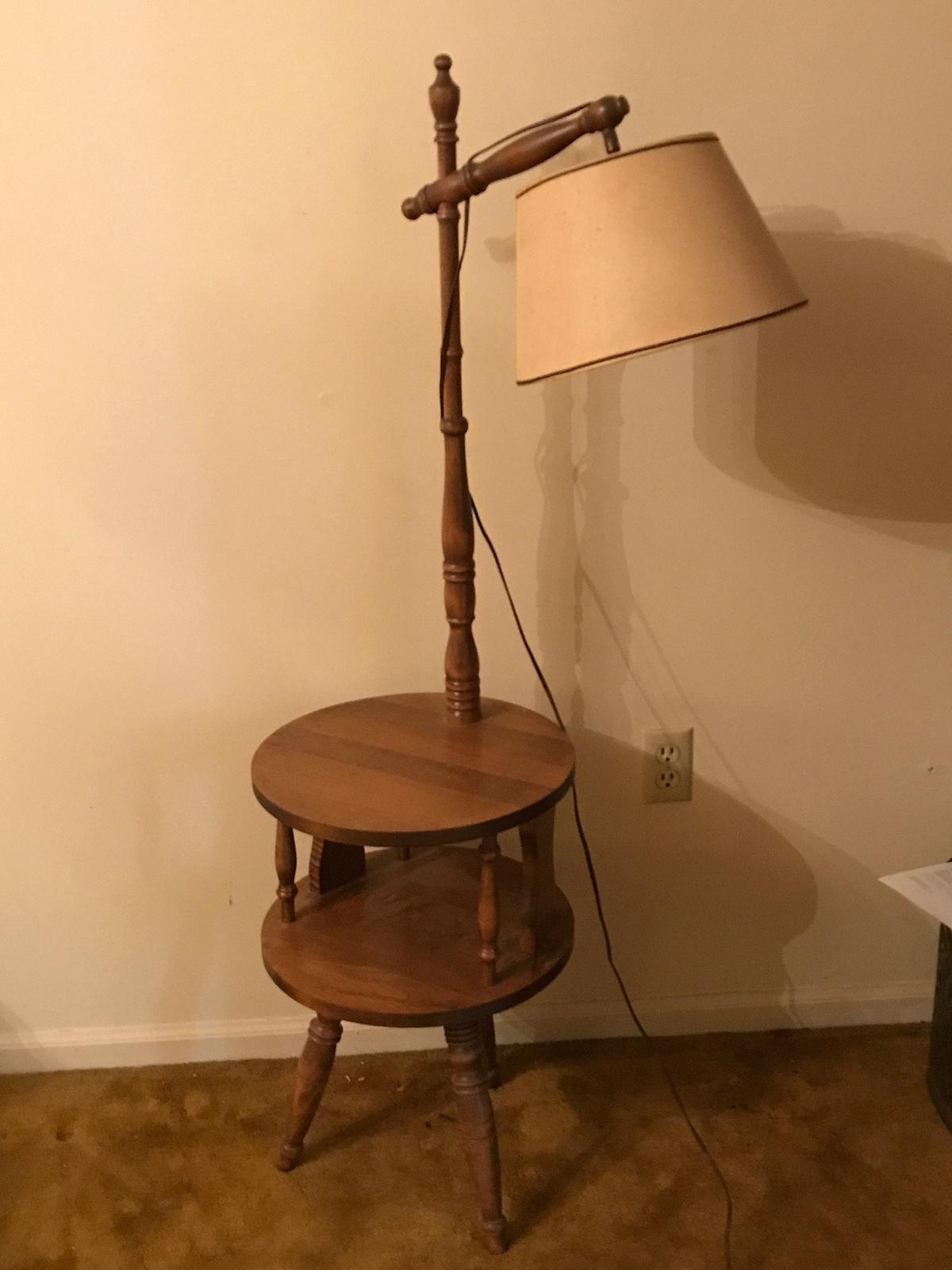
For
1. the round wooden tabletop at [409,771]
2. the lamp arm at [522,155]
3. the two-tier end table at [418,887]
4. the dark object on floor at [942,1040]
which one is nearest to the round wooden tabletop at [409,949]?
the two-tier end table at [418,887]

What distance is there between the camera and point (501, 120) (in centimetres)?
120

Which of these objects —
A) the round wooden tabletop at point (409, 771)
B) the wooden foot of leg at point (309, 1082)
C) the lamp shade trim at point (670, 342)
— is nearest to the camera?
the lamp shade trim at point (670, 342)

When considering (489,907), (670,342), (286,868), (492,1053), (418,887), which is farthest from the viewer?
(492,1053)

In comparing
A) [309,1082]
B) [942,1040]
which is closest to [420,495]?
[309,1082]

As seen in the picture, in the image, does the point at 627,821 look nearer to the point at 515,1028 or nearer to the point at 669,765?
the point at 669,765

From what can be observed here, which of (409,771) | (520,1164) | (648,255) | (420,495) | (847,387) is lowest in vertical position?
(520,1164)

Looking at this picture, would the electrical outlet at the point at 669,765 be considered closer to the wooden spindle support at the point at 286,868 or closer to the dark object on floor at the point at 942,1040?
the dark object on floor at the point at 942,1040

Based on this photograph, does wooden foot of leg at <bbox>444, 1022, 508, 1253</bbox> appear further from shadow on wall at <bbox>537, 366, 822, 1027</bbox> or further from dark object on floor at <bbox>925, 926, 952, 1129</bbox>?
dark object on floor at <bbox>925, 926, 952, 1129</bbox>

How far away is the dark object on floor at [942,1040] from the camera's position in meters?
1.36

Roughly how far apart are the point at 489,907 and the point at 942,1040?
2.43ft

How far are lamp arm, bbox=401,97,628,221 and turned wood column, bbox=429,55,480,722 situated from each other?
0.02 metres

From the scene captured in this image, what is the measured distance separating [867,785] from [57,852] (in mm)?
1149

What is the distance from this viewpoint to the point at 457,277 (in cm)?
108

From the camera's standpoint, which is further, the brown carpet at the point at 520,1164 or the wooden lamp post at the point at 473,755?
the brown carpet at the point at 520,1164
